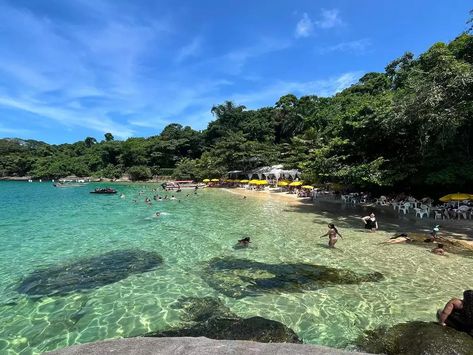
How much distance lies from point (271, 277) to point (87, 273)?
619 centimetres

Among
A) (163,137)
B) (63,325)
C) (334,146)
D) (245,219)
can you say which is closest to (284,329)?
(63,325)

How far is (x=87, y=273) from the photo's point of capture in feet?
37.6

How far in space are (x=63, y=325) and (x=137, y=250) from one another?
22.1 feet

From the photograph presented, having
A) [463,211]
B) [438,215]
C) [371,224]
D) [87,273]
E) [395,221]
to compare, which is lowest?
[87,273]

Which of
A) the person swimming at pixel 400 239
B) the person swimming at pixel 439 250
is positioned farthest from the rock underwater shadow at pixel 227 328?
the person swimming at pixel 400 239

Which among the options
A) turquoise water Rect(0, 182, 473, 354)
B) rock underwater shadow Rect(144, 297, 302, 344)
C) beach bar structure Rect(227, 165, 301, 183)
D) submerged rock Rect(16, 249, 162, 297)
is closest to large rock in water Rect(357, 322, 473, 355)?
turquoise water Rect(0, 182, 473, 354)

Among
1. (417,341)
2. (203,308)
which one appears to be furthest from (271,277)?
(417,341)

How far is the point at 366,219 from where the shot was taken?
18.0 m

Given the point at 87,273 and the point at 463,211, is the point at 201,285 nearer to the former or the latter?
the point at 87,273

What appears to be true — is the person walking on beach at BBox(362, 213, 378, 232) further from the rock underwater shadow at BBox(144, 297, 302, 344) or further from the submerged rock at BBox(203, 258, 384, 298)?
the rock underwater shadow at BBox(144, 297, 302, 344)

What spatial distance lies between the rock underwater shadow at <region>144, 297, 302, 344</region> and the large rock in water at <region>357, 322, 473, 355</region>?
4.74 ft

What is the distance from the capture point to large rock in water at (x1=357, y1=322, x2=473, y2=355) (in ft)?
18.5

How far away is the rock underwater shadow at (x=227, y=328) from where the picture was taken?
6.38m

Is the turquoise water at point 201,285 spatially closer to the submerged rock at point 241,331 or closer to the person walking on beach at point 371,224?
the submerged rock at point 241,331
